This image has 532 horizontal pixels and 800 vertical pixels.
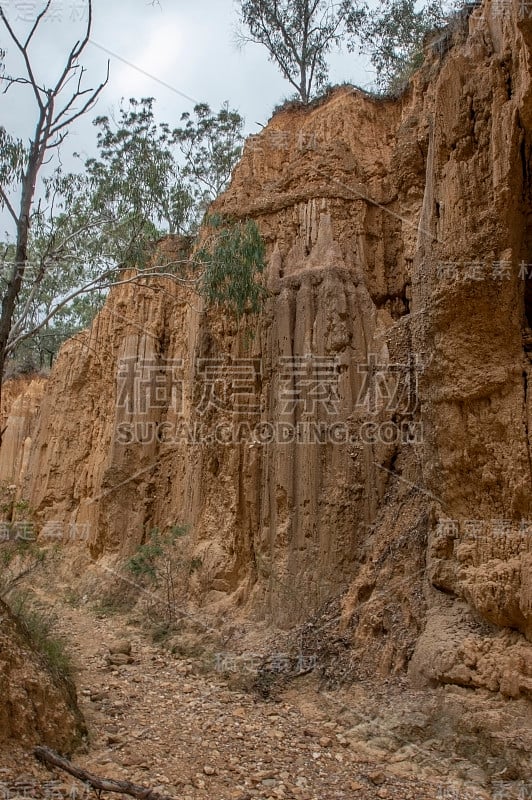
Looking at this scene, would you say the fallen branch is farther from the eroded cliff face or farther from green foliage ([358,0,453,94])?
green foliage ([358,0,453,94])

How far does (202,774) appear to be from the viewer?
6.07 meters

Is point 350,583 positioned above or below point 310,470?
below

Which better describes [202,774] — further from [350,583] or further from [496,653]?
[350,583]

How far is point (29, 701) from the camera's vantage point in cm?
597

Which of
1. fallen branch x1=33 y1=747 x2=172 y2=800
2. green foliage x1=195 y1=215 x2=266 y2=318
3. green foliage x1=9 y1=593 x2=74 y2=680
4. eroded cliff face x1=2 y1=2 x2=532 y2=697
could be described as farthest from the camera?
green foliage x1=195 y1=215 x2=266 y2=318

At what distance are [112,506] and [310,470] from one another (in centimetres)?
655

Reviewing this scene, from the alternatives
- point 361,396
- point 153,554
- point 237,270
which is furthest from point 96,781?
point 237,270

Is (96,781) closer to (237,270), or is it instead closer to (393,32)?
(237,270)

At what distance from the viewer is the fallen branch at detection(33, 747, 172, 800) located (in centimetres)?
534

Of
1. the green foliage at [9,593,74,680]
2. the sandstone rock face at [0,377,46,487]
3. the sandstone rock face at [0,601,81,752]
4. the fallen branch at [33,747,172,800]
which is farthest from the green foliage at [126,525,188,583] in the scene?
the sandstone rock face at [0,377,46,487]

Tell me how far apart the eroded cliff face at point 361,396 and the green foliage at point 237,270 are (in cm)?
33

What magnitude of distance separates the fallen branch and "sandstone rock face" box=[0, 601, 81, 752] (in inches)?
8.2

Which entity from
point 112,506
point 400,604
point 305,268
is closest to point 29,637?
point 400,604

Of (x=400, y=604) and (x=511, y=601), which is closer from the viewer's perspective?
(x=511, y=601)
